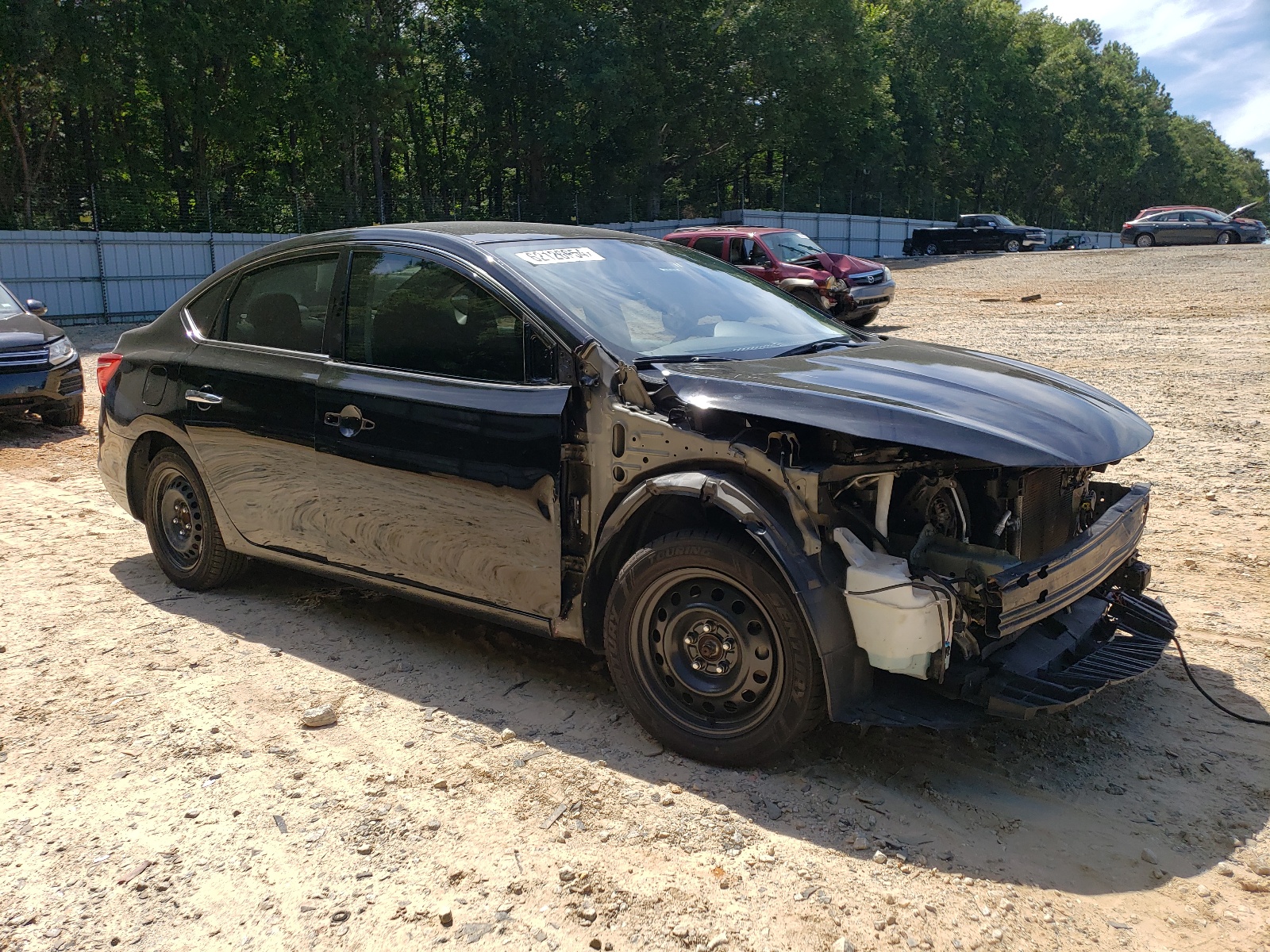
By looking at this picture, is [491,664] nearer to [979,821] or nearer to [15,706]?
[15,706]

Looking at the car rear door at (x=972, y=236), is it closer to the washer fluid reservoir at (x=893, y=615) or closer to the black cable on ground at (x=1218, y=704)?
the black cable on ground at (x=1218, y=704)

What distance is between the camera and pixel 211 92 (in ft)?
93.6

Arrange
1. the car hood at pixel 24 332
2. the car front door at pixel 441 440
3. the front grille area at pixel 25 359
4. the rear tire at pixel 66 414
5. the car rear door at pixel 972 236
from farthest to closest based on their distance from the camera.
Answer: the car rear door at pixel 972 236, the rear tire at pixel 66 414, the car hood at pixel 24 332, the front grille area at pixel 25 359, the car front door at pixel 441 440

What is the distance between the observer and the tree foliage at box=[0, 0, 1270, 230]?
1053 inches

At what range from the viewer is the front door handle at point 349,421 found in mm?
4419

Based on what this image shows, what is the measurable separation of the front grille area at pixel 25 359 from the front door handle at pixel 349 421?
7.14 m

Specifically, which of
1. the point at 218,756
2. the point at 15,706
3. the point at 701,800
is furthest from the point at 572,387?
the point at 15,706

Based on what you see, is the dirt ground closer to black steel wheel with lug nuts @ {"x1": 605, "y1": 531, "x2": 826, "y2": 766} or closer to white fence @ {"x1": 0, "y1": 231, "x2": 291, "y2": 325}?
black steel wheel with lug nuts @ {"x1": 605, "y1": 531, "x2": 826, "y2": 766}

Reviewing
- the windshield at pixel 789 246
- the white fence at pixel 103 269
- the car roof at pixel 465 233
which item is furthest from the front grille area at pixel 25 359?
the white fence at pixel 103 269

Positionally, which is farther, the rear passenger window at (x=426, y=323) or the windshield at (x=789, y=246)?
the windshield at (x=789, y=246)

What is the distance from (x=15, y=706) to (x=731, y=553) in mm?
2890

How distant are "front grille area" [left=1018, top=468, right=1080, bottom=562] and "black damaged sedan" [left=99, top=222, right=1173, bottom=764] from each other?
0.6 inches

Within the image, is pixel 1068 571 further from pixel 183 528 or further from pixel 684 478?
pixel 183 528

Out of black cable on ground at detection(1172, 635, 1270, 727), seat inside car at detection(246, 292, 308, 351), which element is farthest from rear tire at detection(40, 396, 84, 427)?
black cable on ground at detection(1172, 635, 1270, 727)
